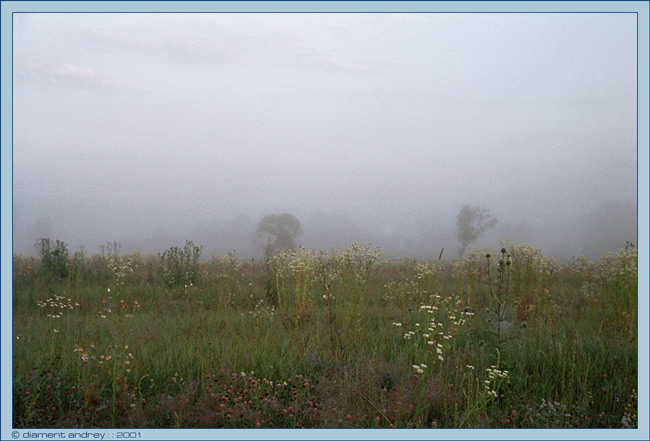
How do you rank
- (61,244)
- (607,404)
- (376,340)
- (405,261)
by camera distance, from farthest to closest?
(405,261)
(61,244)
(376,340)
(607,404)

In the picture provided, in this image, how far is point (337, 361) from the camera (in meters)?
3.93

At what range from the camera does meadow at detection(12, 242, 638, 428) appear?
10.6 feet

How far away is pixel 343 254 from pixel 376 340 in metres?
0.94

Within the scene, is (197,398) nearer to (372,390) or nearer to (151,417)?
(151,417)

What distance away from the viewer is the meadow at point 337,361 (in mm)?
3225

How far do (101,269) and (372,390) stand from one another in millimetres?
6354

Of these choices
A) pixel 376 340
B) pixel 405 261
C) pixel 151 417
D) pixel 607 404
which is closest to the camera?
pixel 151 417

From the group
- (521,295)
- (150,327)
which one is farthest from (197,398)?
(521,295)

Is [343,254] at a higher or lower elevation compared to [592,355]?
higher

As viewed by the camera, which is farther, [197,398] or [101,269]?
[101,269]

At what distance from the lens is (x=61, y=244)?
7738mm

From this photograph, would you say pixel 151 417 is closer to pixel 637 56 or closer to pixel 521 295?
pixel 521 295

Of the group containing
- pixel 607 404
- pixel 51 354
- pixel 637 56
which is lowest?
pixel 607 404

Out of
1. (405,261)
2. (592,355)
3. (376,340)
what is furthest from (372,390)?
(405,261)
